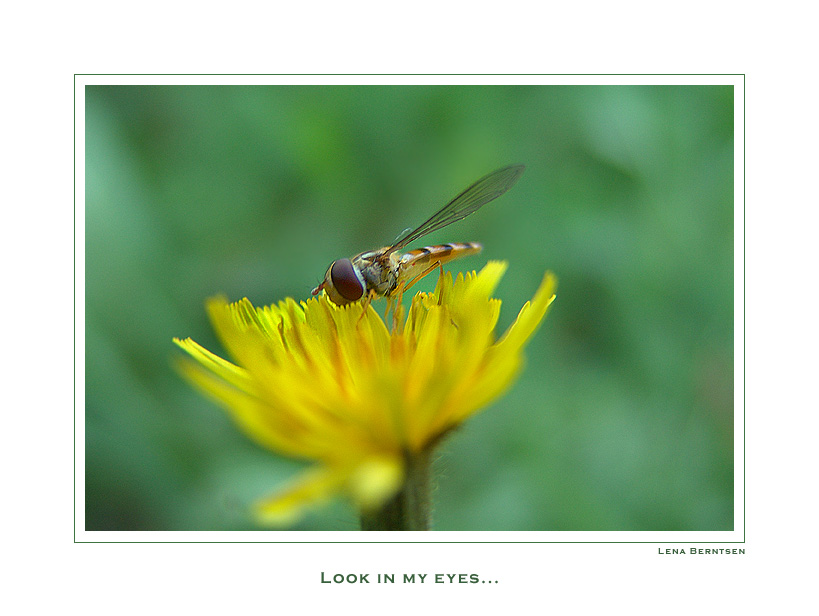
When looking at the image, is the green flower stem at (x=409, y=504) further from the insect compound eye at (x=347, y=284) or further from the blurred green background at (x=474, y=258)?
the blurred green background at (x=474, y=258)

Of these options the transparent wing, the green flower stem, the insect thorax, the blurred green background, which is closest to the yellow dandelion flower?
the green flower stem

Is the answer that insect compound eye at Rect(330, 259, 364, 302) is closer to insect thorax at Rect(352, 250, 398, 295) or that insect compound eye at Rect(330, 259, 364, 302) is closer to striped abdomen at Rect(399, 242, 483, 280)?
insect thorax at Rect(352, 250, 398, 295)

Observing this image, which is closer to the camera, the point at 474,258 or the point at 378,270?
the point at 378,270

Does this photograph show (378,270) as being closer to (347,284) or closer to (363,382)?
(347,284)

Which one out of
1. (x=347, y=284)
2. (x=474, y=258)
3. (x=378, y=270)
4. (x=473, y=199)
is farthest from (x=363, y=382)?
(x=474, y=258)

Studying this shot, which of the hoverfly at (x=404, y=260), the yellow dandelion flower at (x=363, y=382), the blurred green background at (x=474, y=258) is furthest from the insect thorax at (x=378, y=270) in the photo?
the blurred green background at (x=474, y=258)
